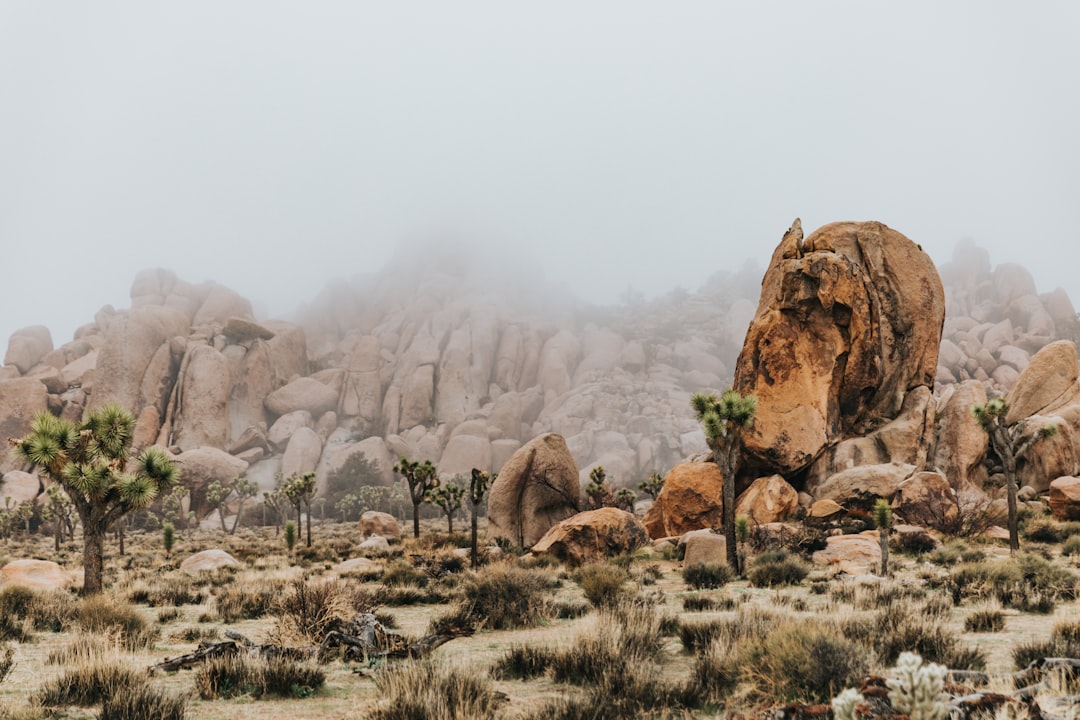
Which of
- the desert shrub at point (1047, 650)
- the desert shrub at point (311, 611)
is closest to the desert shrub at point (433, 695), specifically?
the desert shrub at point (311, 611)

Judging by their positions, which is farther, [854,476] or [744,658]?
[854,476]

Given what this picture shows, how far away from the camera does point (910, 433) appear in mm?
38469

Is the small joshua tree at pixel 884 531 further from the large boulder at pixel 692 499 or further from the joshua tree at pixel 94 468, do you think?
the joshua tree at pixel 94 468

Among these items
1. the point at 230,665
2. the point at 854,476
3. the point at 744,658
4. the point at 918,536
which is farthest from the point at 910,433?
the point at 230,665

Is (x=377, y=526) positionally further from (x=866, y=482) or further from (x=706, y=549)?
(x=866, y=482)

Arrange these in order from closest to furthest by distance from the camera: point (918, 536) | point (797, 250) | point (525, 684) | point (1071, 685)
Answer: point (1071, 685) < point (525, 684) < point (918, 536) < point (797, 250)

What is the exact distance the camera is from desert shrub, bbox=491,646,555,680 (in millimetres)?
8156

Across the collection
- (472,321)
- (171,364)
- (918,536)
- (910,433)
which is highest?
(472,321)

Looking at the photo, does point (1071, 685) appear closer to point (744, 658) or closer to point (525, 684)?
point (744, 658)

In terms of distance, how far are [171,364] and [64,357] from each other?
21.9 m

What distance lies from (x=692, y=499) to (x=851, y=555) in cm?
1400

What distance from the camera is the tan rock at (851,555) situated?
66.4ft

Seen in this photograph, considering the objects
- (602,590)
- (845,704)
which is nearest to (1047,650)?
(845,704)

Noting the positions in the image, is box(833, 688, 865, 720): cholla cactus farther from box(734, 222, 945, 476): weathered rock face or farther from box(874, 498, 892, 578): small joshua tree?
box(734, 222, 945, 476): weathered rock face
